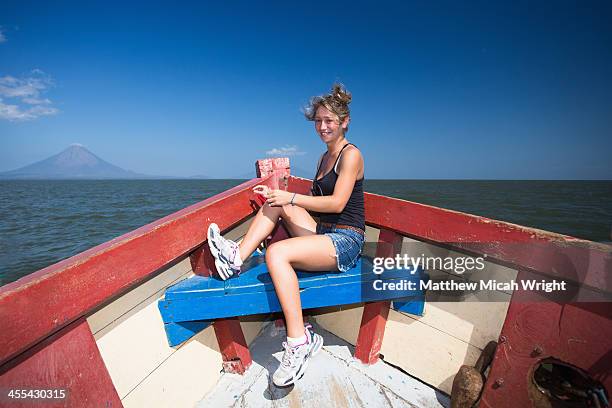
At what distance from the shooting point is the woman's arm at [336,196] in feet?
6.13

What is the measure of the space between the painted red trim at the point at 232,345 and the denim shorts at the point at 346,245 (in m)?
0.95

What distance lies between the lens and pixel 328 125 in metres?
2.08

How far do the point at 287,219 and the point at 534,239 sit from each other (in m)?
1.53

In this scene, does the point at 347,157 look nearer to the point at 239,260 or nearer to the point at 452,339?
the point at 239,260

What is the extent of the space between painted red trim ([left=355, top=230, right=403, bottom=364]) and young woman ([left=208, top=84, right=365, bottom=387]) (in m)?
0.34

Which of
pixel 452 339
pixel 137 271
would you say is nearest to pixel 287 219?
pixel 137 271

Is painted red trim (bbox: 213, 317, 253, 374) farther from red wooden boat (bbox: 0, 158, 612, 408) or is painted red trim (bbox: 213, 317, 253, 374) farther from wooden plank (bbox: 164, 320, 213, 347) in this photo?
wooden plank (bbox: 164, 320, 213, 347)

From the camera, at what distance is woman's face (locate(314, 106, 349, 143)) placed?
2.06 metres

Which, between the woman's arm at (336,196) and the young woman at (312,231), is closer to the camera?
the young woman at (312,231)

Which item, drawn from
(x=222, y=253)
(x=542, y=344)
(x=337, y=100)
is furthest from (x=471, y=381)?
(x=337, y=100)

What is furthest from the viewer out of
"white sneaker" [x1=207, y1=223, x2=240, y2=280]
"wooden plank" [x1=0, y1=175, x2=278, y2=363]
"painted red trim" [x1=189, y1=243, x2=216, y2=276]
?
"painted red trim" [x1=189, y1=243, x2=216, y2=276]

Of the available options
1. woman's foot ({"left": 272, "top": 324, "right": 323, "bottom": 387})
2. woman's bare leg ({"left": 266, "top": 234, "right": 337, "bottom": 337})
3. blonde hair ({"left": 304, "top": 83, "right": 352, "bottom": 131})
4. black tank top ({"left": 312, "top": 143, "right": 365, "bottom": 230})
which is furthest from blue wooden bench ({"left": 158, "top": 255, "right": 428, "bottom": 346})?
blonde hair ({"left": 304, "top": 83, "right": 352, "bottom": 131})

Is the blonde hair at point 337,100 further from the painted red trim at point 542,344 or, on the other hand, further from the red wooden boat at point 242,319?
the painted red trim at point 542,344

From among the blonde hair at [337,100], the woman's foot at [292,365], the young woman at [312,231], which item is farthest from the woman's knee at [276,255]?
the blonde hair at [337,100]
